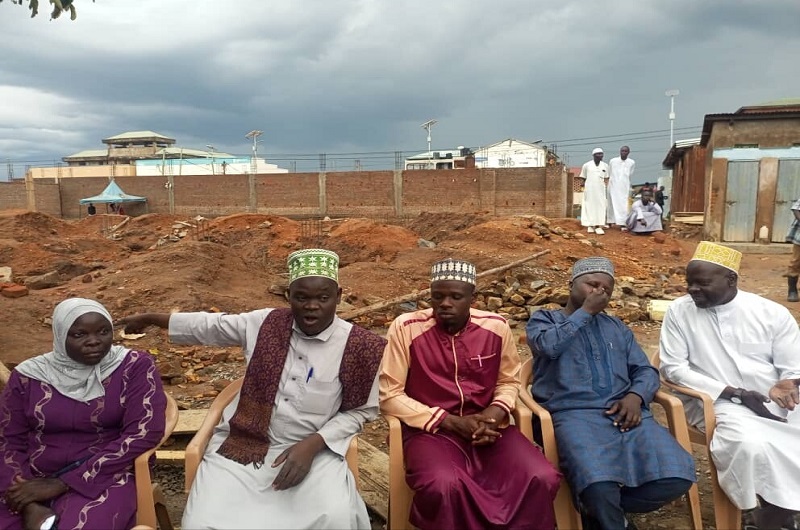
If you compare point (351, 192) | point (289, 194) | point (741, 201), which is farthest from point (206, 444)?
point (289, 194)

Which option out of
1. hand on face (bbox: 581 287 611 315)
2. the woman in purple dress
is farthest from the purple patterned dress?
hand on face (bbox: 581 287 611 315)

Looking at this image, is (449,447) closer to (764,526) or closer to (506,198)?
(764,526)

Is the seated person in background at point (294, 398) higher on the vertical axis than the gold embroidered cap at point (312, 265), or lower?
lower

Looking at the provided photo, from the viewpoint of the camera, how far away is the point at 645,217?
15250mm

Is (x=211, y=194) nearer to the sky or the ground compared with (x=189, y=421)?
nearer to the sky

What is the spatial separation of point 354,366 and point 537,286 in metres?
6.92

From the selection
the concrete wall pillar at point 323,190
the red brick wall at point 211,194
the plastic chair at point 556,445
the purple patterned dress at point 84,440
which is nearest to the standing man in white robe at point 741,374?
the plastic chair at point 556,445

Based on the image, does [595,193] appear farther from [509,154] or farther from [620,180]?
[509,154]

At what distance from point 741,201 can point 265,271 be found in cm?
1218

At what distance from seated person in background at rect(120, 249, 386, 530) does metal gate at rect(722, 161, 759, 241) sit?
14.8 m

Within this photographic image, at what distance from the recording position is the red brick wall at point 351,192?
25.9 m

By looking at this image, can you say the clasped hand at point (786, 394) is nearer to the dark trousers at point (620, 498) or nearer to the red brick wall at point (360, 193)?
the dark trousers at point (620, 498)

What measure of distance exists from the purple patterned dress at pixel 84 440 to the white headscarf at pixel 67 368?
0.03 meters

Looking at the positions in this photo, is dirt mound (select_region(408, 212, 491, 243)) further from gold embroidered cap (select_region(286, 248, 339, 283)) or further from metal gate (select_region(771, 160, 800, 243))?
gold embroidered cap (select_region(286, 248, 339, 283))
